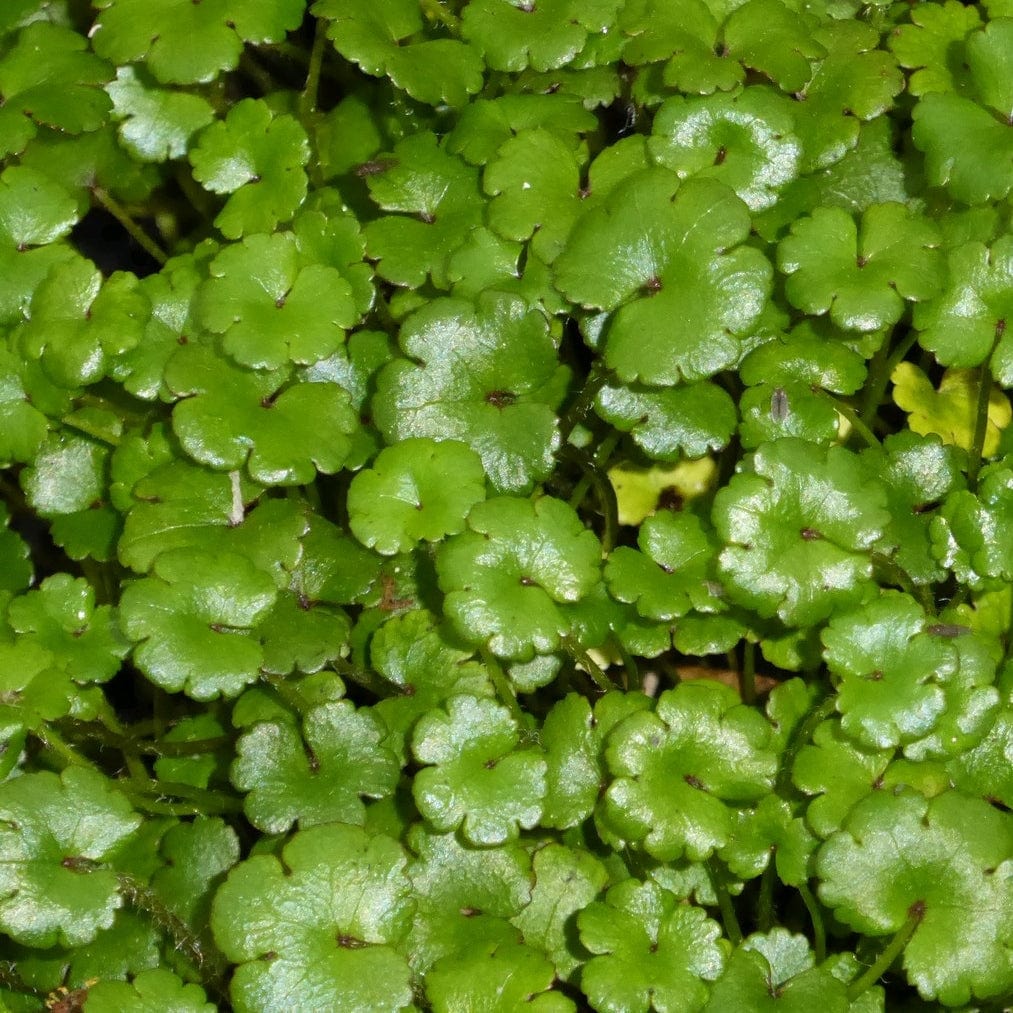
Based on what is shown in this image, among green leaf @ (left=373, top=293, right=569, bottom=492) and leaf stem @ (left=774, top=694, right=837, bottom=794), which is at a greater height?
green leaf @ (left=373, top=293, right=569, bottom=492)

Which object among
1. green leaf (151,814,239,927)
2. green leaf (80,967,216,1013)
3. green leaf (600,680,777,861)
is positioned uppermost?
green leaf (600,680,777,861)

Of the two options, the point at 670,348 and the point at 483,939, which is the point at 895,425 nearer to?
the point at 670,348

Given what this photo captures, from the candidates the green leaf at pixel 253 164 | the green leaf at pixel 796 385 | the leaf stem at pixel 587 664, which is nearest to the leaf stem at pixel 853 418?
the green leaf at pixel 796 385

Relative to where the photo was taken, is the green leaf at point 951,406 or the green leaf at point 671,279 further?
the green leaf at point 951,406

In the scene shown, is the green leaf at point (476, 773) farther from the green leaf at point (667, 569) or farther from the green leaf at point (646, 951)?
the green leaf at point (667, 569)

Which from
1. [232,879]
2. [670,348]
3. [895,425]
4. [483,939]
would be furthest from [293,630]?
[895,425]

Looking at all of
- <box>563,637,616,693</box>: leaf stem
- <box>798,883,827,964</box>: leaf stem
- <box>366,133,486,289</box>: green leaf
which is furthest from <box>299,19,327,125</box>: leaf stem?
<box>798,883,827,964</box>: leaf stem

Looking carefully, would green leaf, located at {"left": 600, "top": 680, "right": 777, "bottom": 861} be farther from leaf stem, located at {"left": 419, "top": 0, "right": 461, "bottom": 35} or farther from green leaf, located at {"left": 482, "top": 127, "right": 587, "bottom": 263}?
leaf stem, located at {"left": 419, "top": 0, "right": 461, "bottom": 35}
